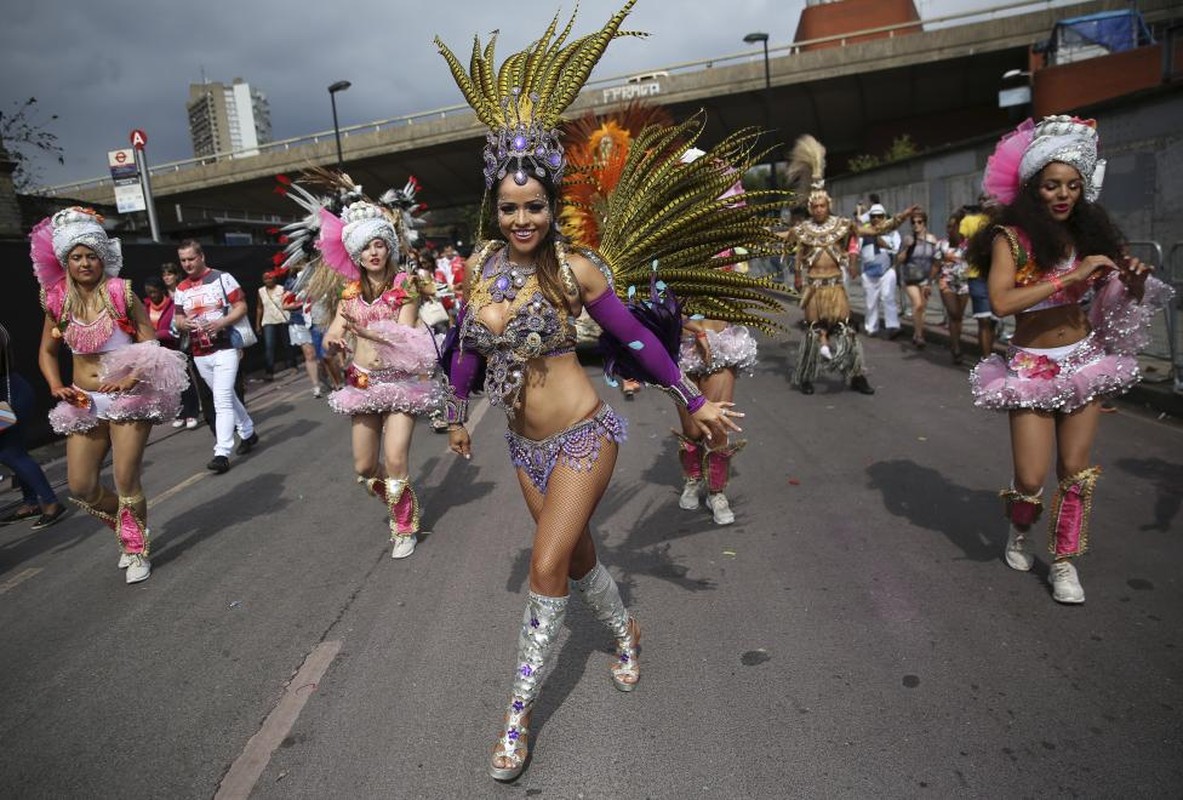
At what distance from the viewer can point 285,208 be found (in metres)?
49.0

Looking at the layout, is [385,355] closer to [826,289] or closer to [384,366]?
[384,366]

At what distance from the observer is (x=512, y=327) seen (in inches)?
114

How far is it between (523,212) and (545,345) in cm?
50

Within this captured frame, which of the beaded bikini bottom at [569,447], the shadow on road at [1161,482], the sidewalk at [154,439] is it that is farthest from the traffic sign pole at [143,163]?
the shadow on road at [1161,482]

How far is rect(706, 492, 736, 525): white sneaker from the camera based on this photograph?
16.5ft

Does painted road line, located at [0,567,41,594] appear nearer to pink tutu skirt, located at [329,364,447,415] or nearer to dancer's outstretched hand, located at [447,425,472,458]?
pink tutu skirt, located at [329,364,447,415]

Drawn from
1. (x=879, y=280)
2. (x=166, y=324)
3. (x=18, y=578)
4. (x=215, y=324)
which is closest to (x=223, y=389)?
(x=215, y=324)

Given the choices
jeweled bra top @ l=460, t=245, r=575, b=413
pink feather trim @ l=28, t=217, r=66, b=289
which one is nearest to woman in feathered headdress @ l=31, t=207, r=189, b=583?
pink feather trim @ l=28, t=217, r=66, b=289

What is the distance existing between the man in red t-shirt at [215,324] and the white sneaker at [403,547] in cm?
356

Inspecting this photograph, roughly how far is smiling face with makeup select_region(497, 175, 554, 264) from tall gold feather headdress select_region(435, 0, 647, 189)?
0.04m

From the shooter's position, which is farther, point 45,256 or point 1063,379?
Answer: point 45,256

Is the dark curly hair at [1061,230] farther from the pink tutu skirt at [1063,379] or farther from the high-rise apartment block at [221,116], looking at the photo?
the high-rise apartment block at [221,116]

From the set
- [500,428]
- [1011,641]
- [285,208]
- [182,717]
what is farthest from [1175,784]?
[285,208]

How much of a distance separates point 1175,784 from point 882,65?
36385 mm
